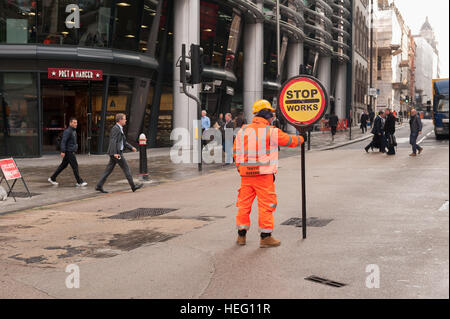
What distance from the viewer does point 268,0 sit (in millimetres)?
34625

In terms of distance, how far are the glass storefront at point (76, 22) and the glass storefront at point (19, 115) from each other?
1575mm

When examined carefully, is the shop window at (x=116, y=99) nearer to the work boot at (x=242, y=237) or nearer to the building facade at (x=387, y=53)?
the work boot at (x=242, y=237)

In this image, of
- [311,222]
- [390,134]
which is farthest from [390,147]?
[311,222]

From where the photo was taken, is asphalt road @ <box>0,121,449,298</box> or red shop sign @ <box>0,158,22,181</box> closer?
asphalt road @ <box>0,121,449,298</box>

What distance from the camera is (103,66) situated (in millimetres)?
22172

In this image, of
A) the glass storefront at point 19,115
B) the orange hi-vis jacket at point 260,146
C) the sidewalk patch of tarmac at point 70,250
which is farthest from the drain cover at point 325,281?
the glass storefront at point 19,115

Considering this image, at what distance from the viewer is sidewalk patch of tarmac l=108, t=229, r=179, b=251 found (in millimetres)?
6764

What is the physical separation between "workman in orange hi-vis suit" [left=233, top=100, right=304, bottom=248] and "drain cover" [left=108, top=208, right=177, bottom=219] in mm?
3114

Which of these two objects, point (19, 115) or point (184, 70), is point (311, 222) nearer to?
point (184, 70)

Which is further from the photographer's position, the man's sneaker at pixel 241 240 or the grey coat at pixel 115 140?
the grey coat at pixel 115 140

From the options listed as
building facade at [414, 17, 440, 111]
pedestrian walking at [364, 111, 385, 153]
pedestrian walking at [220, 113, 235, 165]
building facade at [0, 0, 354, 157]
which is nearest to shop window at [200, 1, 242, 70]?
building facade at [0, 0, 354, 157]

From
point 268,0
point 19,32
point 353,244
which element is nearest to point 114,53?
point 19,32

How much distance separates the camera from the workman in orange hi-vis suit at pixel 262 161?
629cm

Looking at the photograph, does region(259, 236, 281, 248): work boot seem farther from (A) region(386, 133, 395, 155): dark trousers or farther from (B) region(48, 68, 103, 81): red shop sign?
(B) region(48, 68, 103, 81): red shop sign
